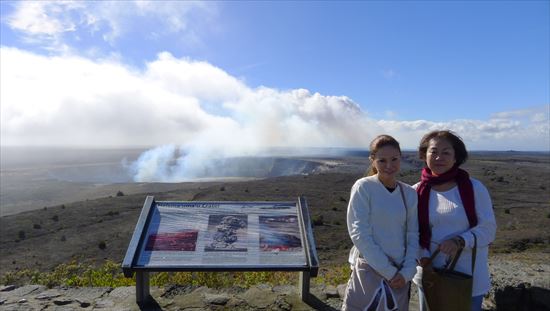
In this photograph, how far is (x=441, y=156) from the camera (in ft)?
10.5

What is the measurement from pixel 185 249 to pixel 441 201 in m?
2.98

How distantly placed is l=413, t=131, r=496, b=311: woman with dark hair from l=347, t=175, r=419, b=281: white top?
0.14 meters

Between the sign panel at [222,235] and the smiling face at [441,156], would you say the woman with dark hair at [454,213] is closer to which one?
the smiling face at [441,156]

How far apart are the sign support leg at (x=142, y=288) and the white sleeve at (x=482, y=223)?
151 inches

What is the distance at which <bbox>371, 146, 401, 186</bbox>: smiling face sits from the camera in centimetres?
316

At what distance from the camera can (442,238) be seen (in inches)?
121

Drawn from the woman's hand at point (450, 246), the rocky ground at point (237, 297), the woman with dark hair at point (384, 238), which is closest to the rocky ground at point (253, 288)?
the rocky ground at point (237, 297)

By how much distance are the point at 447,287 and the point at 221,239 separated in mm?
2744

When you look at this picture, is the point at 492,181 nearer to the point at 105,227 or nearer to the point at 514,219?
the point at 514,219

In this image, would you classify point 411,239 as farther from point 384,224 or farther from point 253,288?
point 253,288

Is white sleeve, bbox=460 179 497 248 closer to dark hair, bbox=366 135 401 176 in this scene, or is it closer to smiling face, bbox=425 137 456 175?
smiling face, bbox=425 137 456 175

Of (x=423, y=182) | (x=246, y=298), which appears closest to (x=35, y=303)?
(x=246, y=298)

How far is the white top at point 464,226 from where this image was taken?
9.82 ft

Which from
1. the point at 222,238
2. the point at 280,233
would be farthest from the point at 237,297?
the point at 280,233
